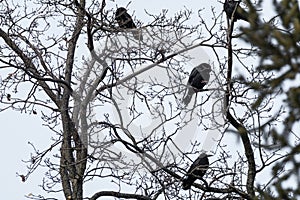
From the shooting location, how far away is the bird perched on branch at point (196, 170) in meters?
7.84

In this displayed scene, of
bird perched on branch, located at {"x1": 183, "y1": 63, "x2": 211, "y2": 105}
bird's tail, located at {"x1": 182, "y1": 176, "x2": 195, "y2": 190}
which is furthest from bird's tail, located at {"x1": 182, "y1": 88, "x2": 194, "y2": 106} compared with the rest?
bird's tail, located at {"x1": 182, "y1": 176, "x2": 195, "y2": 190}

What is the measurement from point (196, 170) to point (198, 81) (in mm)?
1074

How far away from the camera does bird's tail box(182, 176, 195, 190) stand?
26.3ft

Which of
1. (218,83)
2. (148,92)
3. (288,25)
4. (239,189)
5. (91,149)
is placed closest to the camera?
(288,25)

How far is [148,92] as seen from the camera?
867 centimetres

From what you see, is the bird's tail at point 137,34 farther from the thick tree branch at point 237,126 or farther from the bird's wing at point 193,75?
the thick tree branch at point 237,126

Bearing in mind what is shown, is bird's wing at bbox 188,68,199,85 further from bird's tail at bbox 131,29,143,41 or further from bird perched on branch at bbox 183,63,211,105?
bird's tail at bbox 131,29,143,41

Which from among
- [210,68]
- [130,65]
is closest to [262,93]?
[210,68]

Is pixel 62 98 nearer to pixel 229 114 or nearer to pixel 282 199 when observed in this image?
pixel 229 114

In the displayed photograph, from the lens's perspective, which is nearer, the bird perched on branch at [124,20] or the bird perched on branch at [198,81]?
the bird perched on branch at [198,81]

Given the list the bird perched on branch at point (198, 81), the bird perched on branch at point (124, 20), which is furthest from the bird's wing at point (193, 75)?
the bird perched on branch at point (124, 20)

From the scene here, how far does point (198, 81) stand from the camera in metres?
8.50

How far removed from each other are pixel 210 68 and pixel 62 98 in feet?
8.12

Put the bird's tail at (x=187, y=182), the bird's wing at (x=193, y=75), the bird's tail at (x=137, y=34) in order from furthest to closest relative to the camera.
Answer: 1. the bird's tail at (x=137, y=34)
2. the bird's wing at (x=193, y=75)
3. the bird's tail at (x=187, y=182)
